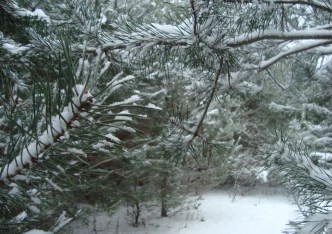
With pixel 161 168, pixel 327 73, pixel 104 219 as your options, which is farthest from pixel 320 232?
pixel 104 219

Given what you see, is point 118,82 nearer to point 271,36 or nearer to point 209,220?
point 271,36

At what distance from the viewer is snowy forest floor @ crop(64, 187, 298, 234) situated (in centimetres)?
681

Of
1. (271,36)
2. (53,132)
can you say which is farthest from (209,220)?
(53,132)

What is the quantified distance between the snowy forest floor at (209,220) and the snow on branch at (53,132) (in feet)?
16.5

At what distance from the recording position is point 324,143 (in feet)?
13.1

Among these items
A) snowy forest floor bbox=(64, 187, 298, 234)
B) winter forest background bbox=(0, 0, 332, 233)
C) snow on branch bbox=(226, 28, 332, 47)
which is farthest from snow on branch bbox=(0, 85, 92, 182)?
snowy forest floor bbox=(64, 187, 298, 234)

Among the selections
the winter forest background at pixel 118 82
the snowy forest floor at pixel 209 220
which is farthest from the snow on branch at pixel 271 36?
the snowy forest floor at pixel 209 220

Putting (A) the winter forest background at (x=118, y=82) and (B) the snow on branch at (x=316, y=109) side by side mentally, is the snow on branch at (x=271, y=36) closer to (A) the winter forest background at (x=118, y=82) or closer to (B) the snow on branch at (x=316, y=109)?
(A) the winter forest background at (x=118, y=82)

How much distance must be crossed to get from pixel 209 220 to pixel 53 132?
25.7 ft

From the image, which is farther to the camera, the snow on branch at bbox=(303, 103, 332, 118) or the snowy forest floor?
the snowy forest floor

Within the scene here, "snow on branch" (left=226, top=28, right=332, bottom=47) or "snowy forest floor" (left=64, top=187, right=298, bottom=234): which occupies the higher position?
"snow on branch" (left=226, top=28, right=332, bottom=47)

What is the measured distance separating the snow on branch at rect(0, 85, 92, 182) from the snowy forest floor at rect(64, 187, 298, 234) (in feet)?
16.5

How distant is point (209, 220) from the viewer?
791 centimetres

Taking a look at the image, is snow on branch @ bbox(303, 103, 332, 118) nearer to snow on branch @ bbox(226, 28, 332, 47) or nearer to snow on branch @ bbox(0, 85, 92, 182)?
snow on branch @ bbox(226, 28, 332, 47)
